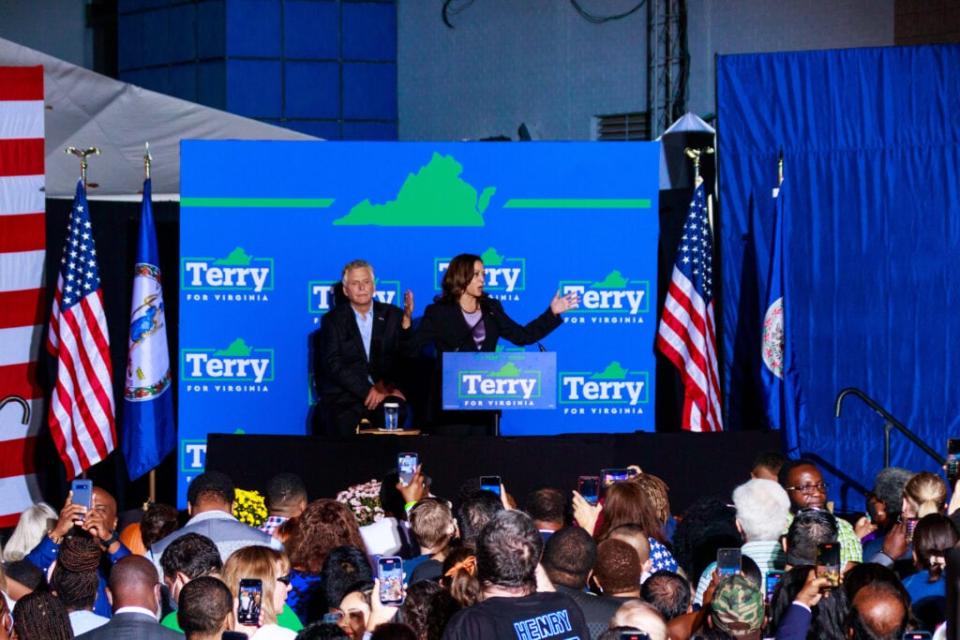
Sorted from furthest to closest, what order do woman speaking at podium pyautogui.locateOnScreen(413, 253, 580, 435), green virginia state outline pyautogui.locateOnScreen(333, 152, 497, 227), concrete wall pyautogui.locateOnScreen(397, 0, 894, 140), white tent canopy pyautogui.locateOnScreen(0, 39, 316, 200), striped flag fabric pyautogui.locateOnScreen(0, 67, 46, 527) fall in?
concrete wall pyautogui.locateOnScreen(397, 0, 894, 140) → white tent canopy pyautogui.locateOnScreen(0, 39, 316, 200) → striped flag fabric pyautogui.locateOnScreen(0, 67, 46, 527) → green virginia state outline pyautogui.locateOnScreen(333, 152, 497, 227) → woman speaking at podium pyautogui.locateOnScreen(413, 253, 580, 435)

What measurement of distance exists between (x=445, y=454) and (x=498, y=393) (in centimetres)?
66

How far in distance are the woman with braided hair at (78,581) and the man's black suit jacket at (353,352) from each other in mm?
5228

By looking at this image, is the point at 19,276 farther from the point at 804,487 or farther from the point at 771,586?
the point at 771,586

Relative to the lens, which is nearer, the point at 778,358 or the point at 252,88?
the point at 778,358

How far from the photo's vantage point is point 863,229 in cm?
1223

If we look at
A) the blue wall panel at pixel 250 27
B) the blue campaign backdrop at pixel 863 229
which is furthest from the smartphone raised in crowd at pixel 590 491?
the blue wall panel at pixel 250 27

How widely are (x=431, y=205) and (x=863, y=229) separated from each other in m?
3.22

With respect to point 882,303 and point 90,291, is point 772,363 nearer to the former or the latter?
point 882,303

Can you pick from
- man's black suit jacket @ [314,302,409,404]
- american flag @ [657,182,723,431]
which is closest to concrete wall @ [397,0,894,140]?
american flag @ [657,182,723,431]

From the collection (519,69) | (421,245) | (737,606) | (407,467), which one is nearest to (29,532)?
(407,467)

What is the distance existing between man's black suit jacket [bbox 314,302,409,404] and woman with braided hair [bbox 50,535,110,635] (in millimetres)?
5228

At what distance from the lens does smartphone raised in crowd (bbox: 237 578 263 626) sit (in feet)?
16.3

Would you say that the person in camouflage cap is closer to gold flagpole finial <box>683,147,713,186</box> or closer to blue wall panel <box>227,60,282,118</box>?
gold flagpole finial <box>683,147,713,186</box>

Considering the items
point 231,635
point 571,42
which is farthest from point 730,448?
point 571,42
